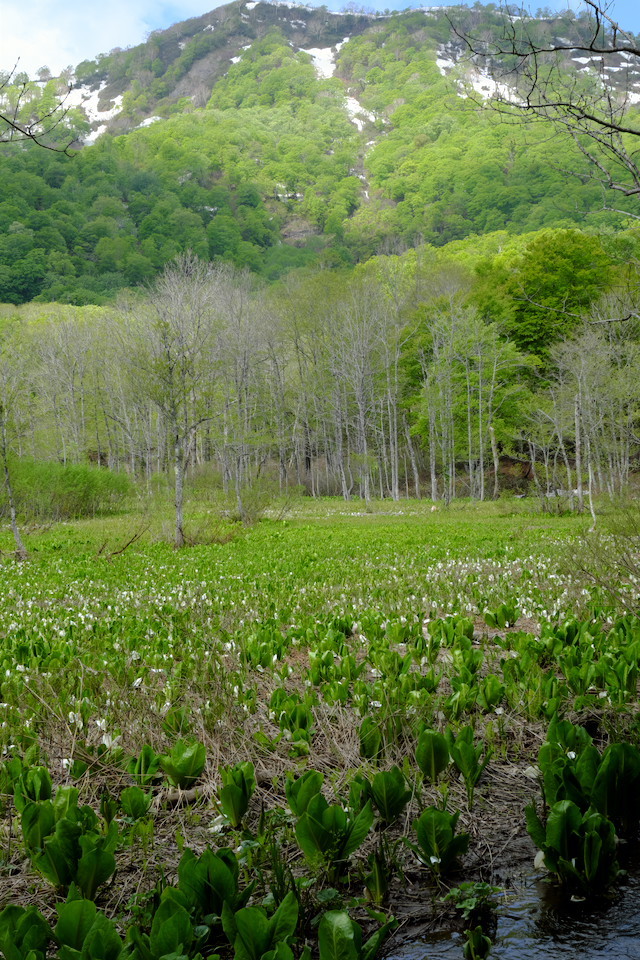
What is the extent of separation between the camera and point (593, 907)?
8.55ft

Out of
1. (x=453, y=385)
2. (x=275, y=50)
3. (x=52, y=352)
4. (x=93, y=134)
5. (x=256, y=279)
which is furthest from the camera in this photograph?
(x=275, y=50)

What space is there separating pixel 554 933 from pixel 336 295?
49.4 m

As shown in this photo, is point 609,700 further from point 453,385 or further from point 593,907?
point 453,385

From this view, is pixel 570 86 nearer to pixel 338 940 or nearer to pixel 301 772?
pixel 301 772

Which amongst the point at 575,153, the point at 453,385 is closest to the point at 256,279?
the point at 453,385

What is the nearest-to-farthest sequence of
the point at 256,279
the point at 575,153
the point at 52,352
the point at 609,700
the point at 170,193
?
the point at 609,700 < the point at 575,153 < the point at 52,352 < the point at 256,279 < the point at 170,193

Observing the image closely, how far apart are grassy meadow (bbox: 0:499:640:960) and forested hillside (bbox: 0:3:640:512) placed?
9.62 feet

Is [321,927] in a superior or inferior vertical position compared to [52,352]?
inferior

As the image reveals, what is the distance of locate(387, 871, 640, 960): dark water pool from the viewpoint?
2346 mm

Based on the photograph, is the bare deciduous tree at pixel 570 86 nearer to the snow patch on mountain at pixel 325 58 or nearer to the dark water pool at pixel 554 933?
the dark water pool at pixel 554 933

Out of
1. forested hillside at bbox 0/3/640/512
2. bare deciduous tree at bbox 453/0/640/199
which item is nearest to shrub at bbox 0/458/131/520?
forested hillside at bbox 0/3/640/512

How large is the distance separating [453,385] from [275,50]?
580ft

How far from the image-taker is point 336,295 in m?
49.1

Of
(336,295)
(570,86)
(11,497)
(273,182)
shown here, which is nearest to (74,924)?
(570,86)
